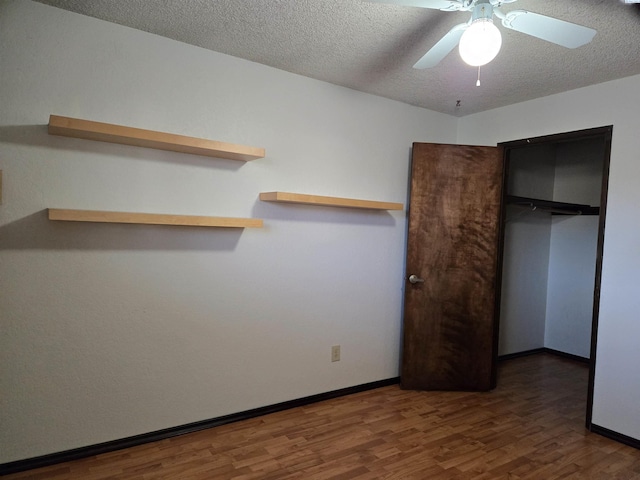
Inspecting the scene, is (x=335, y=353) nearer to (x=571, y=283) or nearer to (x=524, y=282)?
(x=524, y=282)

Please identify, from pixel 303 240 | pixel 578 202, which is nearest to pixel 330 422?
pixel 303 240

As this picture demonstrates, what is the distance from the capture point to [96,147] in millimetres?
2221

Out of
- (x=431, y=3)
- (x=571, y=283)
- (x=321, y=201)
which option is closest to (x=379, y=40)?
(x=431, y=3)

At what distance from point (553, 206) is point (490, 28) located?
129 inches

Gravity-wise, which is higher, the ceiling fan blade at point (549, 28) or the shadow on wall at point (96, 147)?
the ceiling fan blade at point (549, 28)

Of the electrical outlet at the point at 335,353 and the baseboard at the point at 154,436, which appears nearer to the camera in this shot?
the baseboard at the point at 154,436

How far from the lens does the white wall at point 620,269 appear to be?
2.65m

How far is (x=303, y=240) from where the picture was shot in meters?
Result: 2.99

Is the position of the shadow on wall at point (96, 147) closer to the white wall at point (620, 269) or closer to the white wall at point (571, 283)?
the white wall at point (620, 269)

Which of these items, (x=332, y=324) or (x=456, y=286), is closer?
(x=332, y=324)

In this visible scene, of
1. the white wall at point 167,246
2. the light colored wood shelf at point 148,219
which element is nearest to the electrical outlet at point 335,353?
the white wall at point 167,246

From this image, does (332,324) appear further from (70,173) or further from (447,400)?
(70,173)

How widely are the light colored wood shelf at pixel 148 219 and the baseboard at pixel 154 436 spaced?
130 cm

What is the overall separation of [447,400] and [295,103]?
2656 millimetres
